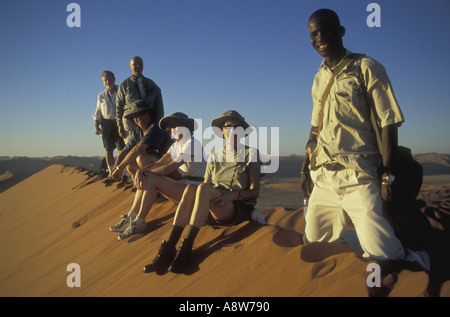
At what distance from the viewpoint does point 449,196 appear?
335 inches

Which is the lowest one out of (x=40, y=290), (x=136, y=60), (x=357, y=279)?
(x=40, y=290)

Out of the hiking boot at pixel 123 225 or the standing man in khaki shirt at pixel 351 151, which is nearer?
the standing man in khaki shirt at pixel 351 151

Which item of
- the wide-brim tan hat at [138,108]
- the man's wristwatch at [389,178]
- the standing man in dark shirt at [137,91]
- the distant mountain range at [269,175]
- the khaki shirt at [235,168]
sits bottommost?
the distant mountain range at [269,175]

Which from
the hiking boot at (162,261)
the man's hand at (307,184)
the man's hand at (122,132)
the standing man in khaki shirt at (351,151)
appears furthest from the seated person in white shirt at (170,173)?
the man's hand at (122,132)

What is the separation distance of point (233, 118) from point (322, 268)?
1.74 meters

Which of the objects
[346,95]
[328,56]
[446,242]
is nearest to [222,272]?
[346,95]

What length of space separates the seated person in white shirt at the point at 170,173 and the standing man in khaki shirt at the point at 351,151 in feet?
5.21

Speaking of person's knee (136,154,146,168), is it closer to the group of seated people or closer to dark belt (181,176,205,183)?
the group of seated people

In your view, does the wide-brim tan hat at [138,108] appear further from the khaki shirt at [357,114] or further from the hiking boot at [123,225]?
the khaki shirt at [357,114]

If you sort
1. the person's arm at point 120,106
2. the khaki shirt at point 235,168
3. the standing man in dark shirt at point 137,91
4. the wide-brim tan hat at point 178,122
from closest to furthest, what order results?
the khaki shirt at point 235,168 < the wide-brim tan hat at point 178,122 < the standing man in dark shirt at point 137,91 < the person's arm at point 120,106

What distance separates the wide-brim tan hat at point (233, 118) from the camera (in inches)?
132

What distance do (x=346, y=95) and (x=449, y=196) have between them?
8196mm

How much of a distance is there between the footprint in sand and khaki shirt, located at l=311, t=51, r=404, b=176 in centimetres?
71
